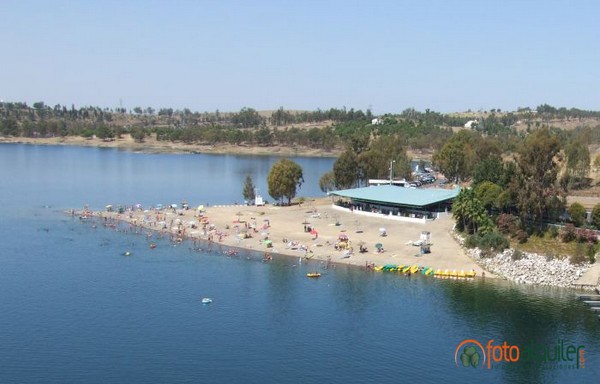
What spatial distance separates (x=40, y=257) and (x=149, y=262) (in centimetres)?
1551

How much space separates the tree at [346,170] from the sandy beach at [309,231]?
10.5 metres

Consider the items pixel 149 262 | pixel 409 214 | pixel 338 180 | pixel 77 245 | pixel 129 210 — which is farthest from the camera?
pixel 338 180

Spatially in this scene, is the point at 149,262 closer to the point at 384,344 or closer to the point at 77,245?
the point at 77,245

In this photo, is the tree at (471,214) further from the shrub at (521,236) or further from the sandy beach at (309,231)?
the shrub at (521,236)

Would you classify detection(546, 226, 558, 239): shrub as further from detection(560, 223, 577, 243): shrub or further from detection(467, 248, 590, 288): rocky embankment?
detection(467, 248, 590, 288): rocky embankment

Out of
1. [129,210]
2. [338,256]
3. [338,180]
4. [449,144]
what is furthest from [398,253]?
[449,144]

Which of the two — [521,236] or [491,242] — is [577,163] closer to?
[521,236]

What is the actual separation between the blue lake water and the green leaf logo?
35.8 inches

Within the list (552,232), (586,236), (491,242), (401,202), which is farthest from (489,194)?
(586,236)

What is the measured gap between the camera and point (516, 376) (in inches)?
2346

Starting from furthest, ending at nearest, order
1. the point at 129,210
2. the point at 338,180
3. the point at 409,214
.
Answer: the point at 338,180 < the point at 129,210 < the point at 409,214

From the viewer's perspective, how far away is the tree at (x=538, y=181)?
94062 millimetres

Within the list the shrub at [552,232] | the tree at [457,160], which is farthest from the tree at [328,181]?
the shrub at [552,232]

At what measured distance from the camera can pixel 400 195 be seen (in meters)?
116
